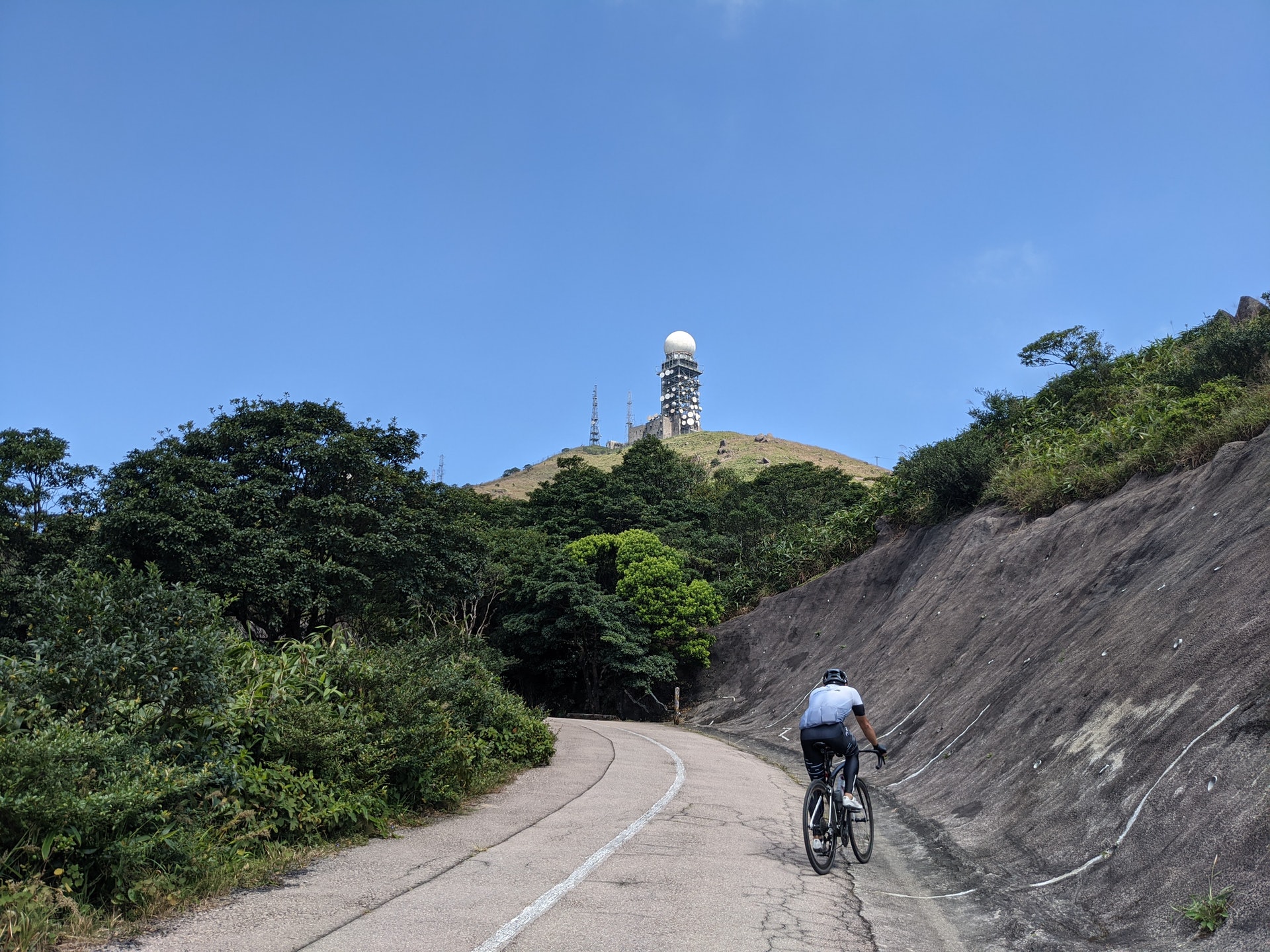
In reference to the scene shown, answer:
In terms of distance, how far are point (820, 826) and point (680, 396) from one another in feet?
485

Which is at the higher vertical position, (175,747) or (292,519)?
(292,519)

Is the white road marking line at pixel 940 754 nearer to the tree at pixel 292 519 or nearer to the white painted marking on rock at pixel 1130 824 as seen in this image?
the white painted marking on rock at pixel 1130 824

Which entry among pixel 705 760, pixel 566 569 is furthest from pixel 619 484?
pixel 705 760

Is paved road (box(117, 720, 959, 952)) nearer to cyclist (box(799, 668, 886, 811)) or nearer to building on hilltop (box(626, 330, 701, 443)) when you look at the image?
cyclist (box(799, 668, 886, 811))

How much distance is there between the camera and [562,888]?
6.47 metres

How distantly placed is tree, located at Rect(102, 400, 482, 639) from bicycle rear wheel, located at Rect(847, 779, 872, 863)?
16.8 meters

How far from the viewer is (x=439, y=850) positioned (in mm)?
7762

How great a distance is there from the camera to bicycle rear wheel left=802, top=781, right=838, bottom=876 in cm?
771

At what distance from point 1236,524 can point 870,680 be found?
1175 centimetres

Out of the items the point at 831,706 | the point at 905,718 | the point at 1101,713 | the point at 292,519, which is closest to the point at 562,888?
the point at 831,706

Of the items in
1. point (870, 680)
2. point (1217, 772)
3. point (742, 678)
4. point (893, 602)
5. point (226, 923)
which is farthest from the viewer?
point (742, 678)

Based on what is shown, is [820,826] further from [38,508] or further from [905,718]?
[38,508]

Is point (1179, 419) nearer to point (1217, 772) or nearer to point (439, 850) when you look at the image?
point (1217, 772)

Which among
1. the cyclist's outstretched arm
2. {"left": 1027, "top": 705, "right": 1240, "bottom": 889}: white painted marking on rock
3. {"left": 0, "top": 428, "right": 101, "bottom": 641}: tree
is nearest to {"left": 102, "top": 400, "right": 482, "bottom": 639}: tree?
{"left": 0, "top": 428, "right": 101, "bottom": 641}: tree
